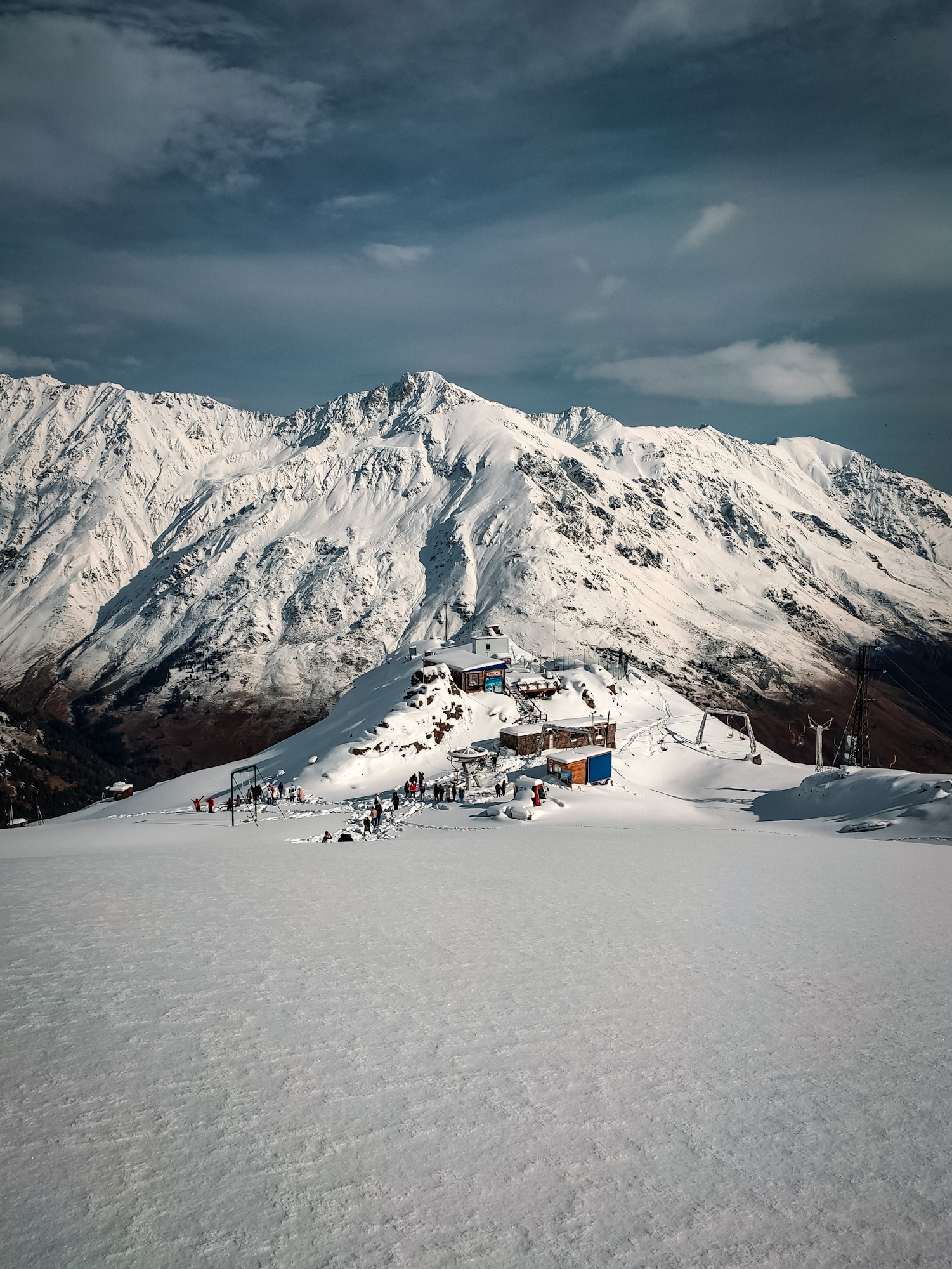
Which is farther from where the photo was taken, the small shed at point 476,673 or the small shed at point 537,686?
the small shed at point 476,673

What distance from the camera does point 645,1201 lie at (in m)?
5.43

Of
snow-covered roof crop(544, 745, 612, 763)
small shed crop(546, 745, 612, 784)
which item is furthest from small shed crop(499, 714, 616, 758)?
small shed crop(546, 745, 612, 784)

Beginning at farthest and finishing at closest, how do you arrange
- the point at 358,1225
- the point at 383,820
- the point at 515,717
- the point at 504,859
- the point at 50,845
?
the point at 515,717
the point at 383,820
the point at 50,845
the point at 504,859
the point at 358,1225

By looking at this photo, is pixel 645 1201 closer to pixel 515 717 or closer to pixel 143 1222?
pixel 143 1222

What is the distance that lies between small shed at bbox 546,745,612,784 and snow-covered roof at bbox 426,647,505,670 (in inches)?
837

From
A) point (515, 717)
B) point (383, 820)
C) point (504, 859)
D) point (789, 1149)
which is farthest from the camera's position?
point (515, 717)

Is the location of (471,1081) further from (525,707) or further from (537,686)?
(537,686)

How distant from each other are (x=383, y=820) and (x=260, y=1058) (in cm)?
2702

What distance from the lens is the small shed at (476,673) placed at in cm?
6397

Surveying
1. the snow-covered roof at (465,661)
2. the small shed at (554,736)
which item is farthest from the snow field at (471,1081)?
the snow-covered roof at (465,661)

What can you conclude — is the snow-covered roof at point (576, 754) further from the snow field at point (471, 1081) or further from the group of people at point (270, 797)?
the snow field at point (471, 1081)

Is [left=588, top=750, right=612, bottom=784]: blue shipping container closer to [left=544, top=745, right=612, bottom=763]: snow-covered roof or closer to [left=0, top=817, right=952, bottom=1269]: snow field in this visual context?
[left=544, top=745, right=612, bottom=763]: snow-covered roof

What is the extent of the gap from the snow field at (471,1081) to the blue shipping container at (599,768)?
29634 millimetres

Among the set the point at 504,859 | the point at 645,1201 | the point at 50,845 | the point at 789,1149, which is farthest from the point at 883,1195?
the point at 50,845
